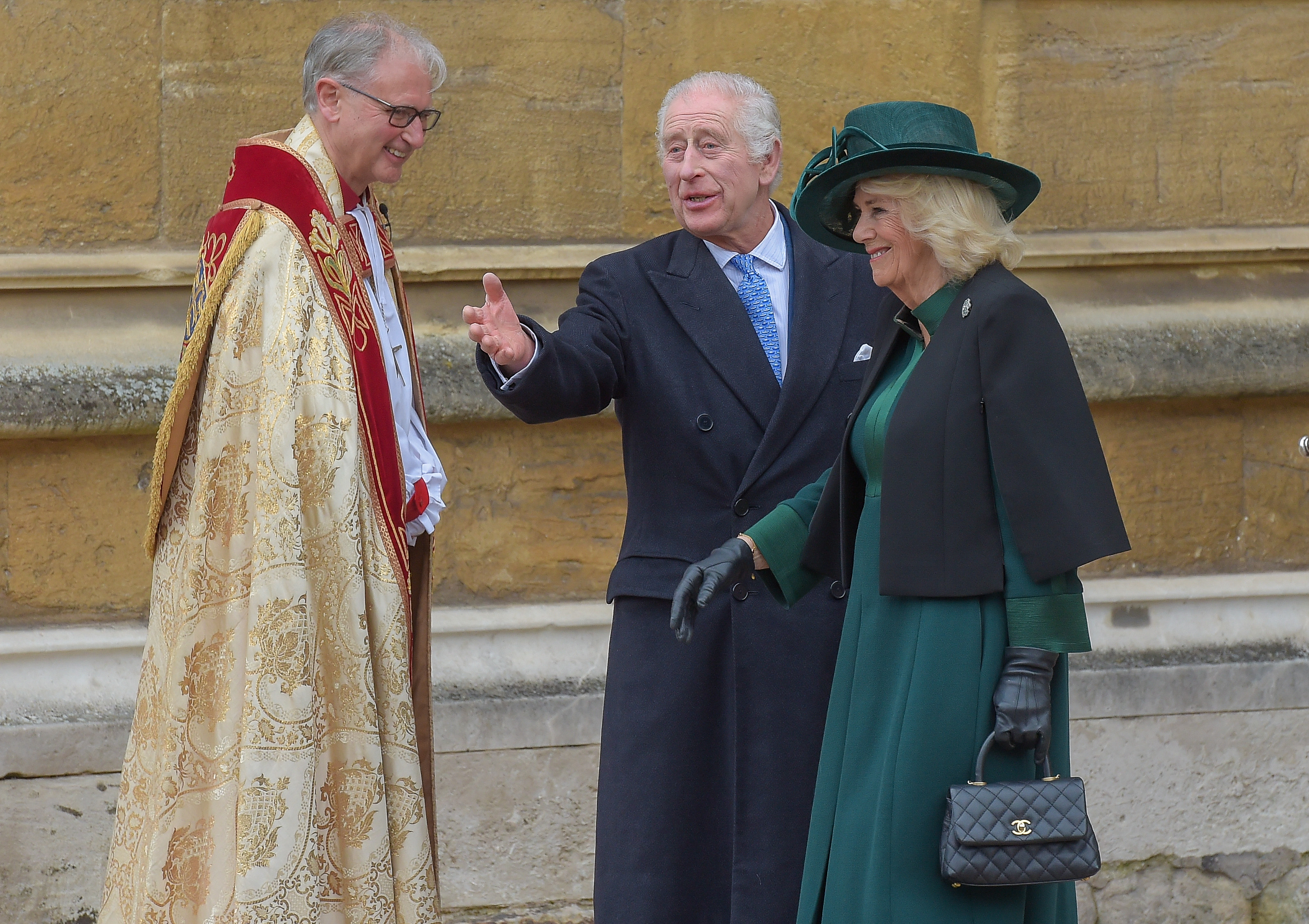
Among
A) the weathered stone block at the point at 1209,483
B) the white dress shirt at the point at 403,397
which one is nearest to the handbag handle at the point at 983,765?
the white dress shirt at the point at 403,397

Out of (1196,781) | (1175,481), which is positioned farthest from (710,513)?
(1196,781)

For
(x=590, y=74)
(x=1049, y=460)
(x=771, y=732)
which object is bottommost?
(x=771, y=732)

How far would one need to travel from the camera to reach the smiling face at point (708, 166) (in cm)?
293

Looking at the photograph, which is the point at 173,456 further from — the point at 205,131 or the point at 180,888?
the point at 205,131

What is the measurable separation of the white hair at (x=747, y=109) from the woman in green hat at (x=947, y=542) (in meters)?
0.50

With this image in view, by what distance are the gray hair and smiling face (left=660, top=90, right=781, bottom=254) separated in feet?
1.77

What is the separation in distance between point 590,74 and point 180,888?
2384 millimetres

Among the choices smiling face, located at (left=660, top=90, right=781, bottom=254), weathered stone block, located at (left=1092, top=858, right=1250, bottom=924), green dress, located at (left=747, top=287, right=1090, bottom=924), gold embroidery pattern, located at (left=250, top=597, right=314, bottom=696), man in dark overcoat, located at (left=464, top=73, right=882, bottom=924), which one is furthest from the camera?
weathered stone block, located at (left=1092, top=858, right=1250, bottom=924)

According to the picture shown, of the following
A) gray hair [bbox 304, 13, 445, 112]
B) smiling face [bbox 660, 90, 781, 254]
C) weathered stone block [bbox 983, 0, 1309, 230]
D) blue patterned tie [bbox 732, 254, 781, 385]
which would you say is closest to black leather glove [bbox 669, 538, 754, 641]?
blue patterned tie [bbox 732, 254, 781, 385]

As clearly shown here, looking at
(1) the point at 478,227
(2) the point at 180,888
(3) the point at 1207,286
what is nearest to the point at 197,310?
(2) the point at 180,888

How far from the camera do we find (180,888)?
269cm

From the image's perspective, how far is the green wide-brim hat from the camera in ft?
7.70

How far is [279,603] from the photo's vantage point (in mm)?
2615

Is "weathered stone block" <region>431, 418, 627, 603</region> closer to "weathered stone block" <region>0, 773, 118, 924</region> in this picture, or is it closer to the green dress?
"weathered stone block" <region>0, 773, 118, 924</region>
